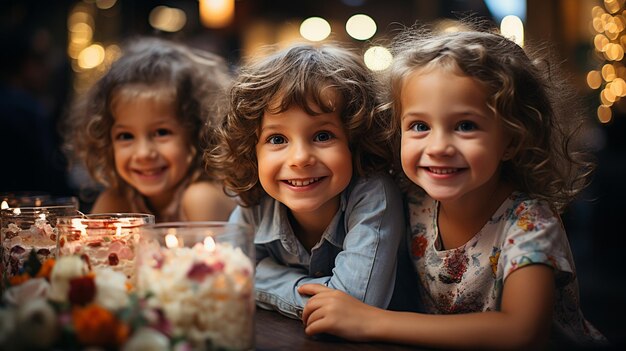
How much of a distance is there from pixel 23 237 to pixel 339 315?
23.9 inches

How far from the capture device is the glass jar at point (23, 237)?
48.1 inches

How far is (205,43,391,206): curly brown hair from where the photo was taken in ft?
4.25

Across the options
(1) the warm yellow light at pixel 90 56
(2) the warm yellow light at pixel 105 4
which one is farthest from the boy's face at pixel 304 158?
(2) the warm yellow light at pixel 105 4

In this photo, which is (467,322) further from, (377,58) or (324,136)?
(377,58)

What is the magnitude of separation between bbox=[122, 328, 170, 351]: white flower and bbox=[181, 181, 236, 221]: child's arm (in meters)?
0.96

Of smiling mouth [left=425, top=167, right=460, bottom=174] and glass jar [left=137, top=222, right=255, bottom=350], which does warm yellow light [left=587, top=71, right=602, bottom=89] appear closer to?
smiling mouth [left=425, top=167, right=460, bottom=174]

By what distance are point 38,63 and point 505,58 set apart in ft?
10.3

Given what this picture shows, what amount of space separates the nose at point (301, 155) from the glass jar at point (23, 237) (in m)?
0.47

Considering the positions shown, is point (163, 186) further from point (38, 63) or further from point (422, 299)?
point (38, 63)

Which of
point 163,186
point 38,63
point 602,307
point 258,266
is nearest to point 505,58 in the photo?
point 258,266

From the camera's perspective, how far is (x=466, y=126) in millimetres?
1159

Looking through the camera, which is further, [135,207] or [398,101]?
[135,207]

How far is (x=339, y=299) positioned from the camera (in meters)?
1.12

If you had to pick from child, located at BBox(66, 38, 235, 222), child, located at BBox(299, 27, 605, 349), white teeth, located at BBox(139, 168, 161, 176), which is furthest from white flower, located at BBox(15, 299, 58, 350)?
white teeth, located at BBox(139, 168, 161, 176)
